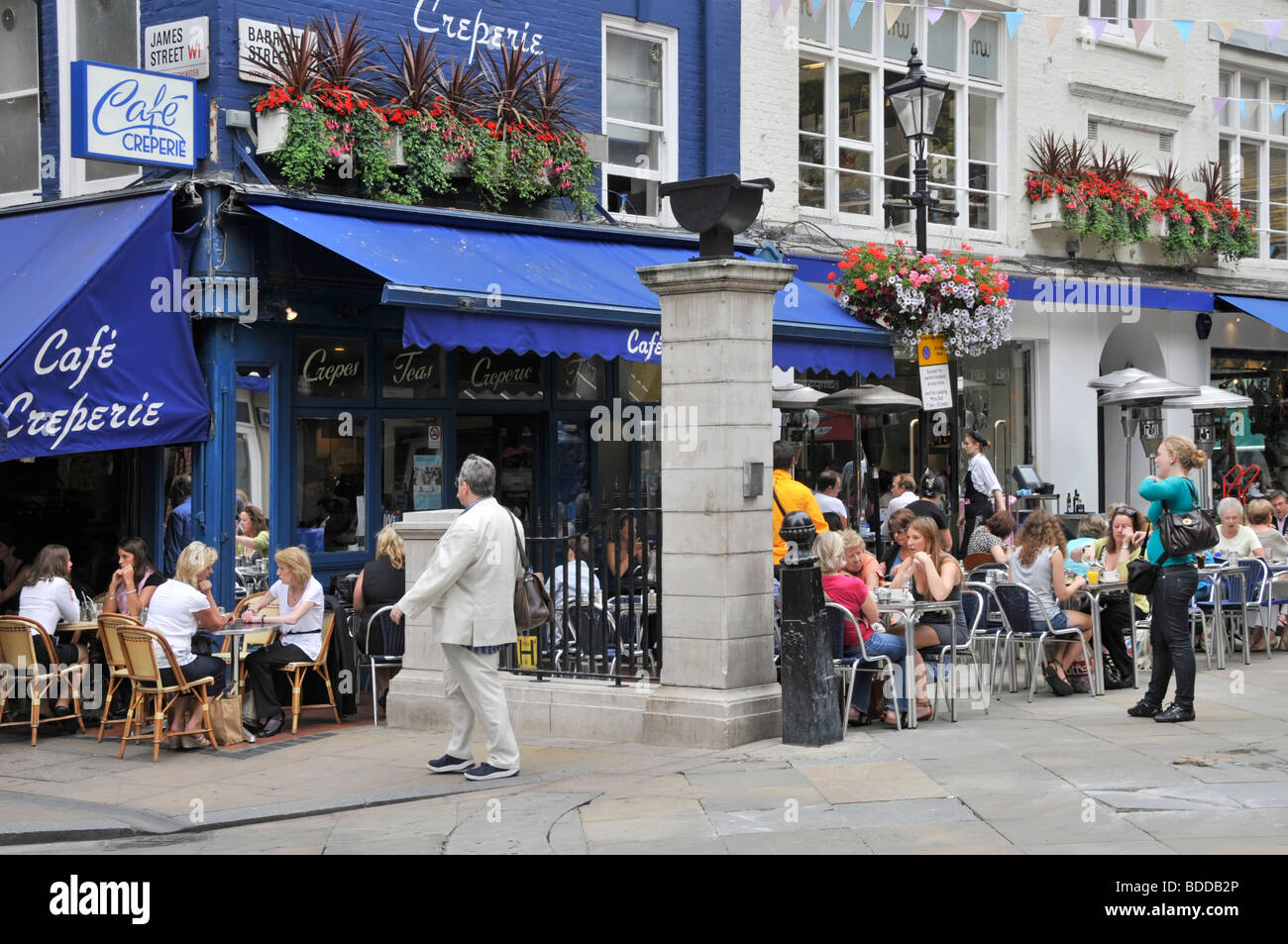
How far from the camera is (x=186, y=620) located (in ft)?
32.5

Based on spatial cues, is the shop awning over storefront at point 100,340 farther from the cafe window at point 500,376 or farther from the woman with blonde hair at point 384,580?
the cafe window at point 500,376

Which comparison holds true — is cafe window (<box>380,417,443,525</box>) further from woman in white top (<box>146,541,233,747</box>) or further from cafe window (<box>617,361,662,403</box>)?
woman in white top (<box>146,541,233,747</box>)

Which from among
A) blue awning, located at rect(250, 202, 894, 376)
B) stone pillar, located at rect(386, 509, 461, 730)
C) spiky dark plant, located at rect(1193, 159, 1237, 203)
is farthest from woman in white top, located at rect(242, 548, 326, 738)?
spiky dark plant, located at rect(1193, 159, 1237, 203)

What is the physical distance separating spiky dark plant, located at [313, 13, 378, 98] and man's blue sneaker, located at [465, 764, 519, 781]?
624 cm

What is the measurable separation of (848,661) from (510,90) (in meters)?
6.48

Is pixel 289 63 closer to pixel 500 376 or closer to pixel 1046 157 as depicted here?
pixel 500 376

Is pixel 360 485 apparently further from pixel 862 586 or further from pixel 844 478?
pixel 844 478

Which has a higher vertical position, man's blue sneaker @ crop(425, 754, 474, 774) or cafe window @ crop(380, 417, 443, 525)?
cafe window @ crop(380, 417, 443, 525)

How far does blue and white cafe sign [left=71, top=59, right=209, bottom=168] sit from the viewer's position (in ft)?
36.6

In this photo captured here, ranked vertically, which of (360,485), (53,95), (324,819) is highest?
(53,95)
